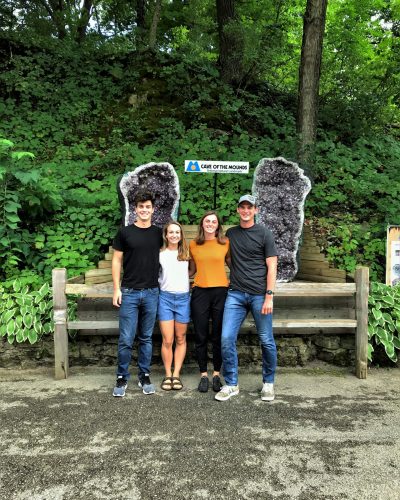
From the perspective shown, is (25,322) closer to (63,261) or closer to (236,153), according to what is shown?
(63,261)

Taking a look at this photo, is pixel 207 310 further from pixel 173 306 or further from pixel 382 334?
pixel 382 334

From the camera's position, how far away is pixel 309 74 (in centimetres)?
794

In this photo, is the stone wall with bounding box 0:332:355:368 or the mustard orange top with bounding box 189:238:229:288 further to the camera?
the stone wall with bounding box 0:332:355:368

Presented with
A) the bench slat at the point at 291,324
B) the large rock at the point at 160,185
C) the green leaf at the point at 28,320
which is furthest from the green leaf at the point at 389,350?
the green leaf at the point at 28,320

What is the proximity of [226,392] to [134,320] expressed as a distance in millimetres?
1128

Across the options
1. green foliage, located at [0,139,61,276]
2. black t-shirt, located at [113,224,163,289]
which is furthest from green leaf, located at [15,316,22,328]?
black t-shirt, located at [113,224,163,289]

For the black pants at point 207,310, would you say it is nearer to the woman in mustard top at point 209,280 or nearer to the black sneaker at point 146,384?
the woman in mustard top at point 209,280

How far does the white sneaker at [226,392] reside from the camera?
13.1ft

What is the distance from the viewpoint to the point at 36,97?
34.7 ft

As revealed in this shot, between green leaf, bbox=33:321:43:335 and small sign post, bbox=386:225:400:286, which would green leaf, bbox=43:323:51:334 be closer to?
green leaf, bbox=33:321:43:335

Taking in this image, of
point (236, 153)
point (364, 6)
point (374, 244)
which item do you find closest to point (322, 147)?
point (236, 153)

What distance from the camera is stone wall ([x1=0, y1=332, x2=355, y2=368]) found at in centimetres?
488

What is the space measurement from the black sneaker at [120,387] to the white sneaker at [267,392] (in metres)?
1.35

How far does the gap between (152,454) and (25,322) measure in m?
2.48
